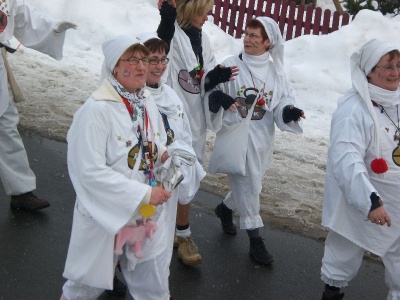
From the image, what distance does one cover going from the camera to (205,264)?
15.1 feet

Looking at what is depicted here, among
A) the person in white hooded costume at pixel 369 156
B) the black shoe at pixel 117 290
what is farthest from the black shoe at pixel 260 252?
the black shoe at pixel 117 290

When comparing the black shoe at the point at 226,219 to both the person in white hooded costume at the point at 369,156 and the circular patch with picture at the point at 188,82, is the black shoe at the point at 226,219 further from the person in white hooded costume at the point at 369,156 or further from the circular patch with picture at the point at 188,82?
the person in white hooded costume at the point at 369,156

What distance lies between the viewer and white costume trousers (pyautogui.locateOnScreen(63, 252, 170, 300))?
3.31m

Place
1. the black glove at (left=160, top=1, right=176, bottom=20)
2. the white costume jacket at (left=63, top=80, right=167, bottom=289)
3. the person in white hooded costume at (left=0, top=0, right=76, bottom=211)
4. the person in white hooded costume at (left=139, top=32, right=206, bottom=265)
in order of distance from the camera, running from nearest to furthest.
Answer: the white costume jacket at (left=63, top=80, right=167, bottom=289) < the person in white hooded costume at (left=139, top=32, right=206, bottom=265) < the black glove at (left=160, top=1, right=176, bottom=20) < the person in white hooded costume at (left=0, top=0, right=76, bottom=211)

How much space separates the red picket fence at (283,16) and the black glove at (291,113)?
8.36m

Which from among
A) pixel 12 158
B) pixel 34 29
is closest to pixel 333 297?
pixel 12 158

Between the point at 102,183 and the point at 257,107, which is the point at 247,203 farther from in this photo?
the point at 102,183

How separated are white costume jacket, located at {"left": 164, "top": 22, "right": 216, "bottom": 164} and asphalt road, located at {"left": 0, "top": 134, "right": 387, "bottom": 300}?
788 millimetres

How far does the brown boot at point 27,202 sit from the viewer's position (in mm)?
4980

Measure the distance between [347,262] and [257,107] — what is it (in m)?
1.28

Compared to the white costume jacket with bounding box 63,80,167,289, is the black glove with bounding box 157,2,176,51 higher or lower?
higher

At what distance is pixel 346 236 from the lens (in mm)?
3857

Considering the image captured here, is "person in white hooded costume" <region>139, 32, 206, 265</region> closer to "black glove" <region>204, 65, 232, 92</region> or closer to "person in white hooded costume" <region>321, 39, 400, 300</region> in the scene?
"black glove" <region>204, 65, 232, 92</region>

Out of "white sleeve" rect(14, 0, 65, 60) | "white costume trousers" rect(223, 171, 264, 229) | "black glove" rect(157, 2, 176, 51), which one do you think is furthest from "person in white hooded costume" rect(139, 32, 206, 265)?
"white sleeve" rect(14, 0, 65, 60)
